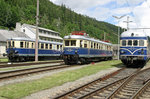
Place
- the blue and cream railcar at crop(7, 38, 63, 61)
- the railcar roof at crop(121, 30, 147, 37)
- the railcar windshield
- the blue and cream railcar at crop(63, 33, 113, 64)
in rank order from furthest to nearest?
the blue and cream railcar at crop(7, 38, 63, 61) → the railcar windshield → the blue and cream railcar at crop(63, 33, 113, 64) → the railcar roof at crop(121, 30, 147, 37)

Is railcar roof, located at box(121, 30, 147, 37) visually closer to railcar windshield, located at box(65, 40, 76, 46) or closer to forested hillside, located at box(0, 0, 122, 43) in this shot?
railcar windshield, located at box(65, 40, 76, 46)

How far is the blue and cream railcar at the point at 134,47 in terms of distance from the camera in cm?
1706

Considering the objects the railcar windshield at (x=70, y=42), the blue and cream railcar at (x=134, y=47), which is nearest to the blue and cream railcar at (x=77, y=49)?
the railcar windshield at (x=70, y=42)

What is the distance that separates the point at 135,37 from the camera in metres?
17.4

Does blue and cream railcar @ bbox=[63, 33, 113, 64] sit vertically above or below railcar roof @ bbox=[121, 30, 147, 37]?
below

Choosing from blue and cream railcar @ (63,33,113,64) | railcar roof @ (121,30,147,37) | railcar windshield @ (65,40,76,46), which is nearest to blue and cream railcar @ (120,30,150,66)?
railcar roof @ (121,30,147,37)

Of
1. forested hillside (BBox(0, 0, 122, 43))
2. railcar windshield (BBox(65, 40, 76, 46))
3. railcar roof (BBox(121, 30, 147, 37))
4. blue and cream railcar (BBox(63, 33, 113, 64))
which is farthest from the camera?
forested hillside (BBox(0, 0, 122, 43))

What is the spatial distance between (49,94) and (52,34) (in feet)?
230

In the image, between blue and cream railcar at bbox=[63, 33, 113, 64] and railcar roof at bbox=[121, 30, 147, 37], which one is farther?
blue and cream railcar at bbox=[63, 33, 113, 64]

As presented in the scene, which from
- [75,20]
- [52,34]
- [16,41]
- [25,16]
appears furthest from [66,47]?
[75,20]

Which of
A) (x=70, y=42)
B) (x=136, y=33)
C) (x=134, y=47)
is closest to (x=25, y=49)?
(x=70, y=42)

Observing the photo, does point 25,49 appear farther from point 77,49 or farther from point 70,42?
point 77,49

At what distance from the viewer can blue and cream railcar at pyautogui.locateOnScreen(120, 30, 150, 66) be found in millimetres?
17062

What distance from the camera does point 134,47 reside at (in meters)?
17.4
